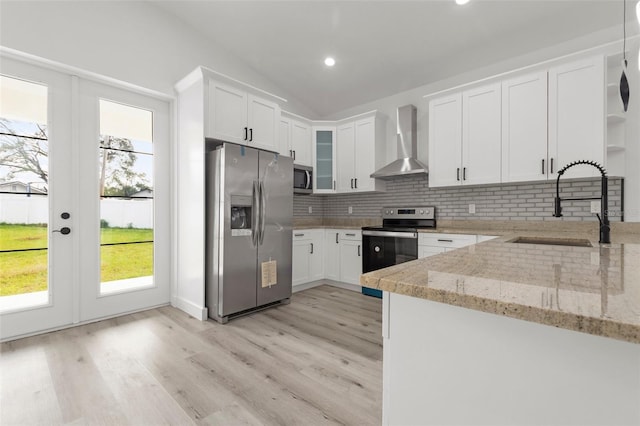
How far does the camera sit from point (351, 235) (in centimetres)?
427

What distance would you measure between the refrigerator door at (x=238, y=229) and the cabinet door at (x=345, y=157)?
1.74 meters

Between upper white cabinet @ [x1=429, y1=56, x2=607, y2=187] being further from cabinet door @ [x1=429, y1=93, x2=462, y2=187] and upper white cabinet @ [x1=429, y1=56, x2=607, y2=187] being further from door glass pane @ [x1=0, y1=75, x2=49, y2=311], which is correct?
door glass pane @ [x1=0, y1=75, x2=49, y2=311]

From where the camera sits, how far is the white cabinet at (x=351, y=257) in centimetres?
417

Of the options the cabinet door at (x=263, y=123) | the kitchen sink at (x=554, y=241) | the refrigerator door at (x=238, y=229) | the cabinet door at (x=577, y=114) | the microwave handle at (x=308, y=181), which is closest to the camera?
the kitchen sink at (x=554, y=241)

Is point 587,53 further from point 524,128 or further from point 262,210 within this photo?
point 262,210

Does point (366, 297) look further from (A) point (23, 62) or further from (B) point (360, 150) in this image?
(A) point (23, 62)

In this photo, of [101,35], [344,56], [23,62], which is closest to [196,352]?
[23,62]

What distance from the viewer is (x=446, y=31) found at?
3168mm

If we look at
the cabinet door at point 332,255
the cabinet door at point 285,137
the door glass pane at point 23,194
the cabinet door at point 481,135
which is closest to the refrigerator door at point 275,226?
the cabinet door at point 285,137

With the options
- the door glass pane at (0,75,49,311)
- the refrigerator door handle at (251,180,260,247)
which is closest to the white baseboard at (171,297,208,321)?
the refrigerator door handle at (251,180,260,247)

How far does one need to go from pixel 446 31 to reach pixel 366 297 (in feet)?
10.3

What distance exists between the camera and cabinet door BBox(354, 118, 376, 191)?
14.3 feet

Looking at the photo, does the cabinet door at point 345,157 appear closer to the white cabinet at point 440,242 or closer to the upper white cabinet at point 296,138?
the upper white cabinet at point 296,138

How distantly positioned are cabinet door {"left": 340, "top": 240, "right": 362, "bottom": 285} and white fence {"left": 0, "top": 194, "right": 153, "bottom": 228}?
2459 millimetres
